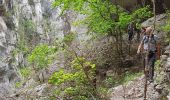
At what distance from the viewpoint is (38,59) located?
1975 cm

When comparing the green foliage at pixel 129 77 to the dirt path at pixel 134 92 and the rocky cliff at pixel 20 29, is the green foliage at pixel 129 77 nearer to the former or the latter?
the dirt path at pixel 134 92

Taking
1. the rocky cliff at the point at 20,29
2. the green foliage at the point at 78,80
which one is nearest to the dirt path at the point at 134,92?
the green foliage at the point at 78,80

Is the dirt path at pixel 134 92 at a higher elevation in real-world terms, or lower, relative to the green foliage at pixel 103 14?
lower

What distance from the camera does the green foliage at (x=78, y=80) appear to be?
11210mm

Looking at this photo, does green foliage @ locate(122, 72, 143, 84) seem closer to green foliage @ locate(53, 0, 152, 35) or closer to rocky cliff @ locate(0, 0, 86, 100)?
green foliage @ locate(53, 0, 152, 35)

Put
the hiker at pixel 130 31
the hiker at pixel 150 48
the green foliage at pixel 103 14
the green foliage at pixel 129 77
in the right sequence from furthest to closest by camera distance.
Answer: the hiker at pixel 130 31, the green foliage at pixel 103 14, the green foliage at pixel 129 77, the hiker at pixel 150 48

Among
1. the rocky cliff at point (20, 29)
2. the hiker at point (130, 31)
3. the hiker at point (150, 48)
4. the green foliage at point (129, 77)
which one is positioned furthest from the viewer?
the rocky cliff at point (20, 29)

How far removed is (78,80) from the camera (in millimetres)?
11367

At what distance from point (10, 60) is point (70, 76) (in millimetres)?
28389

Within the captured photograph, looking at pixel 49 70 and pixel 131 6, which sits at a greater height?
pixel 131 6

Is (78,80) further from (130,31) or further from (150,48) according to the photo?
(130,31)

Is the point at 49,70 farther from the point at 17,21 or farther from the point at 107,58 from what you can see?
the point at 17,21

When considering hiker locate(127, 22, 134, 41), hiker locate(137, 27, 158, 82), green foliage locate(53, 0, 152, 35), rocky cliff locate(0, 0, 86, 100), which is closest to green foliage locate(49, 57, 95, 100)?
hiker locate(137, 27, 158, 82)

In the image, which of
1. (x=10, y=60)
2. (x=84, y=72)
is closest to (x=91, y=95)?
(x=84, y=72)
